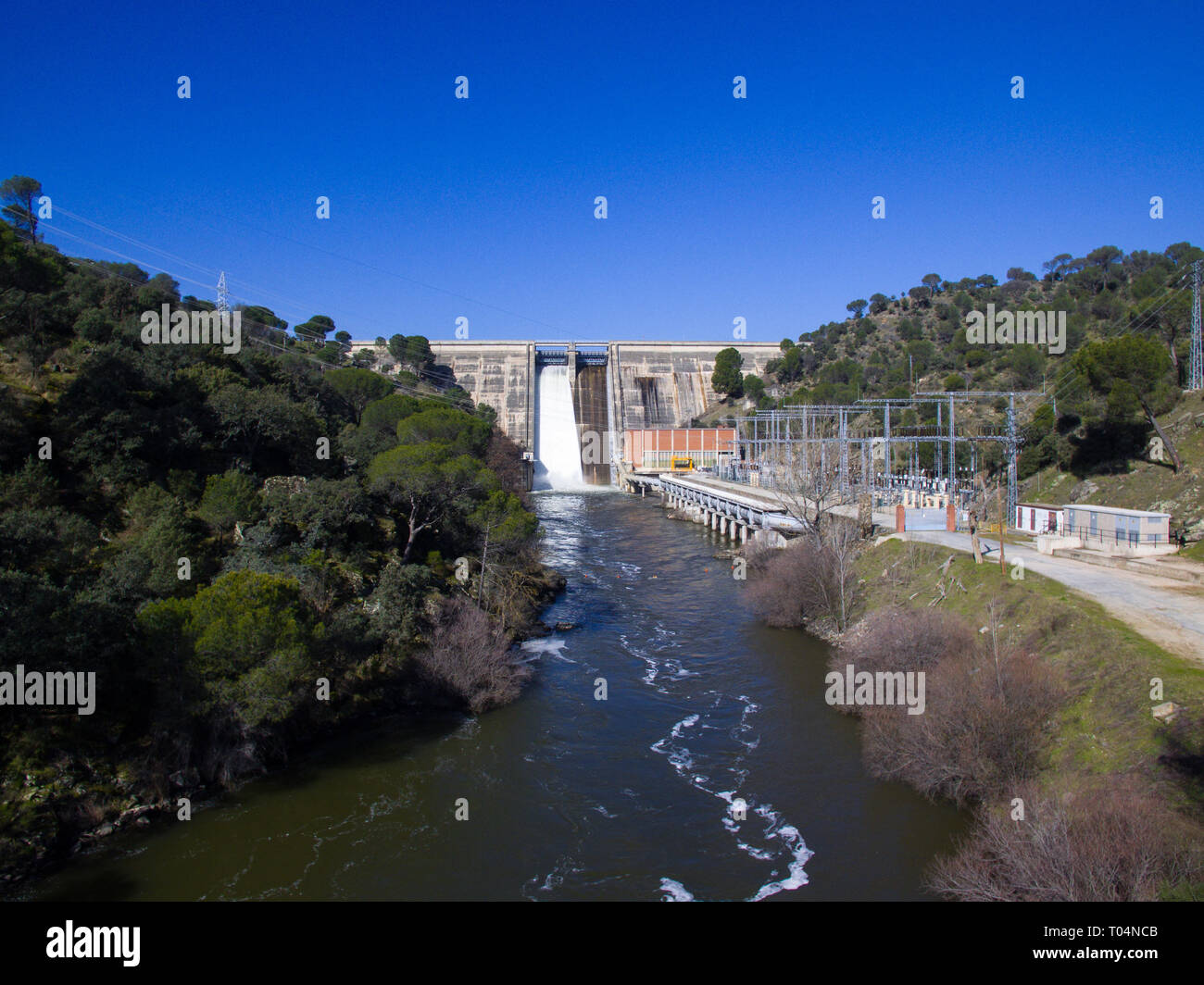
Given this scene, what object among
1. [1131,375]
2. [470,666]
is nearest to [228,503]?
[470,666]

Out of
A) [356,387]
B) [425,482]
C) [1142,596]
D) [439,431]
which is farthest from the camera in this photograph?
[356,387]

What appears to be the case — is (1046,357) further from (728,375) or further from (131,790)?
(131,790)

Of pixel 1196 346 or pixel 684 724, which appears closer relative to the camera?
pixel 684 724

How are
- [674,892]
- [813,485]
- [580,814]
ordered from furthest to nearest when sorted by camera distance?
[813,485] → [580,814] → [674,892]

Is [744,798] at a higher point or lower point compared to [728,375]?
lower

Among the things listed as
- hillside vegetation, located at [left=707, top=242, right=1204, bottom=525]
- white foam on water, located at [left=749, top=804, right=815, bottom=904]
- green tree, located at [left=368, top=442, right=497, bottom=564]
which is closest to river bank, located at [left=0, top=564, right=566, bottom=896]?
green tree, located at [left=368, top=442, right=497, bottom=564]

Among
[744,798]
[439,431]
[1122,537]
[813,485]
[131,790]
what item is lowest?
[744,798]

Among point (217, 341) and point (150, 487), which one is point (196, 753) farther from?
point (217, 341)
